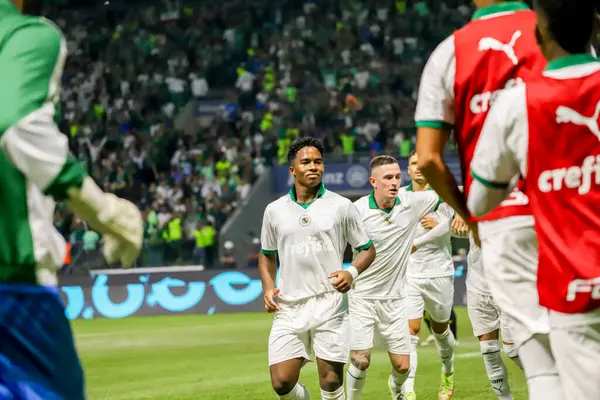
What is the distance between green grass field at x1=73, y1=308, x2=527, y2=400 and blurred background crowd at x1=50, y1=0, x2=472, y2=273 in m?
3.54

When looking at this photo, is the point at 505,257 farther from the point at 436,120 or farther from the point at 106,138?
the point at 106,138

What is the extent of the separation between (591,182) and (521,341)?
80 cm

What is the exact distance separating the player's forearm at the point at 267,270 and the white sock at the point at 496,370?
2.25 m

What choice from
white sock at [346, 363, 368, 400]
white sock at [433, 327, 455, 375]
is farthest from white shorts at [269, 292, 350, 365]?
white sock at [433, 327, 455, 375]

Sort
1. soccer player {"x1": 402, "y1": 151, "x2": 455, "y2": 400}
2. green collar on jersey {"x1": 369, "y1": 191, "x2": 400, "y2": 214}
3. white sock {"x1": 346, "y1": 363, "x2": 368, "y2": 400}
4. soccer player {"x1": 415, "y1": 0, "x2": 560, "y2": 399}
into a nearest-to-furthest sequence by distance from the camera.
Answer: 1. soccer player {"x1": 415, "y1": 0, "x2": 560, "y2": 399}
2. white sock {"x1": 346, "y1": 363, "x2": 368, "y2": 400}
3. green collar on jersey {"x1": 369, "y1": 191, "x2": 400, "y2": 214}
4. soccer player {"x1": 402, "y1": 151, "x2": 455, "y2": 400}

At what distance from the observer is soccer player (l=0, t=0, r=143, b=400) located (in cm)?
333

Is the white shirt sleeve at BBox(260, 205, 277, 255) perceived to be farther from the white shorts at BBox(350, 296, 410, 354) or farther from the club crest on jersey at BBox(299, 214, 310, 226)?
the white shorts at BBox(350, 296, 410, 354)

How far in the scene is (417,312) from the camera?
38.4 ft

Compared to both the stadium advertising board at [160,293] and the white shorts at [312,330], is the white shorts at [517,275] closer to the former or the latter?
the white shorts at [312,330]

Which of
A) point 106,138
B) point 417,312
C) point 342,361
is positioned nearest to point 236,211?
point 106,138

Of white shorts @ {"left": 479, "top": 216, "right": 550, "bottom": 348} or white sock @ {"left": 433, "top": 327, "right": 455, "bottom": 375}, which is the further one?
white sock @ {"left": 433, "top": 327, "right": 455, "bottom": 375}

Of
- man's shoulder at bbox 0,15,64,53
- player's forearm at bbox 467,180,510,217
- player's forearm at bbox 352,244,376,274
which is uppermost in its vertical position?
man's shoulder at bbox 0,15,64,53

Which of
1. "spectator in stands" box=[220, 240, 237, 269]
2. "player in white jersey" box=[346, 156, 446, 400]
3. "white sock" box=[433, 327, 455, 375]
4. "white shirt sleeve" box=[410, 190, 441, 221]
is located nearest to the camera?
"player in white jersey" box=[346, 156, 446, 400]

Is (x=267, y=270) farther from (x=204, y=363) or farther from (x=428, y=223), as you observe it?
(x=204, y=363)
